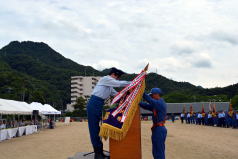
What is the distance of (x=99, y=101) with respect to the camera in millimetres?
5461

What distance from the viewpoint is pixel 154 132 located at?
543cm

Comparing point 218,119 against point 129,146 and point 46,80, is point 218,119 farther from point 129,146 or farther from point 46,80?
point 46,80

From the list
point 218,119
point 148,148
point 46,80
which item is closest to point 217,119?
point 218,119

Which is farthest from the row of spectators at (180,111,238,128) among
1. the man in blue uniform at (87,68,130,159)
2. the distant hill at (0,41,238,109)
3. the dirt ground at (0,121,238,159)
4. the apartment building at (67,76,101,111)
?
the apartment building at (67,76,101,111)

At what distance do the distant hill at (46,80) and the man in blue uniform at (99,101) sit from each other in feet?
175

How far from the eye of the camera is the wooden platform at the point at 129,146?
505 centimetres

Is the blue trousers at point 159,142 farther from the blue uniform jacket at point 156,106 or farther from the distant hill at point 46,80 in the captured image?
the distant hill at point 46,80

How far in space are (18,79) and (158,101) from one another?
6820 cm

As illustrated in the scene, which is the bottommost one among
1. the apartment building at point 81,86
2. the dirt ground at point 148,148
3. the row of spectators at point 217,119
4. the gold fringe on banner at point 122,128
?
the dirt ground at point 148,148

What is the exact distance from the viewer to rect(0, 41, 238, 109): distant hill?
6756cm

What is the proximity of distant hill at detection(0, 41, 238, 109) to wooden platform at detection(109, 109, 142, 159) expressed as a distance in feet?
176

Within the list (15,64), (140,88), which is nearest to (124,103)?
(140,88)

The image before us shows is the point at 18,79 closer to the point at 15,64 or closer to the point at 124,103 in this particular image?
the point at 15,64

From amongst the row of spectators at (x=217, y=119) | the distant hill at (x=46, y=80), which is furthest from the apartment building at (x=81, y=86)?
the row of spectators at (x=217, y=119)
